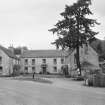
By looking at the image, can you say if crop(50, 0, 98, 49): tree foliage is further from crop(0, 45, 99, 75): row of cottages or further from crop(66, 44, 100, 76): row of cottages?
crop(0, 45, 99, 75): row of cottages

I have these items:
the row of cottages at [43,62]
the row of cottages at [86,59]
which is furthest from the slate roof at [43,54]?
the row of cottages at [86,59]

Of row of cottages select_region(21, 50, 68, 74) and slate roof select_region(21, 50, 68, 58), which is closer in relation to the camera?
row of cottages select_region(21, 50, 68, 74)

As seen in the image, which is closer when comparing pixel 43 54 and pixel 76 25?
pixel 76 25

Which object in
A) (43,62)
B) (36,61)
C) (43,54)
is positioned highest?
(43,54)

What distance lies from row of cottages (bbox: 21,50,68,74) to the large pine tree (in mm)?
25829

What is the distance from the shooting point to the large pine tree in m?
35.8

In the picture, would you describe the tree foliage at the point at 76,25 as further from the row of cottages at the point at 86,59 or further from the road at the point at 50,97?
the road at the point at 50,97

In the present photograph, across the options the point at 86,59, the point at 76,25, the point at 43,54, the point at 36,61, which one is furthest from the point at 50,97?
the point at 43,54

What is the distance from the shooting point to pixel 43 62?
63750mm

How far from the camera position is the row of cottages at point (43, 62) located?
6306cm

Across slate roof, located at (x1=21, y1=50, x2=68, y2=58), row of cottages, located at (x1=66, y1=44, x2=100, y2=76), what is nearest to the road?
row of cottages, located at (x1=66, y1=44, x2=100, y2=76)

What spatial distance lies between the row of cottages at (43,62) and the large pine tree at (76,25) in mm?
25829

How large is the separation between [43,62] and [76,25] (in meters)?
29.3

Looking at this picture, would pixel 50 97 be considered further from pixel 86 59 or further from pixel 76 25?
pixel 86 59
